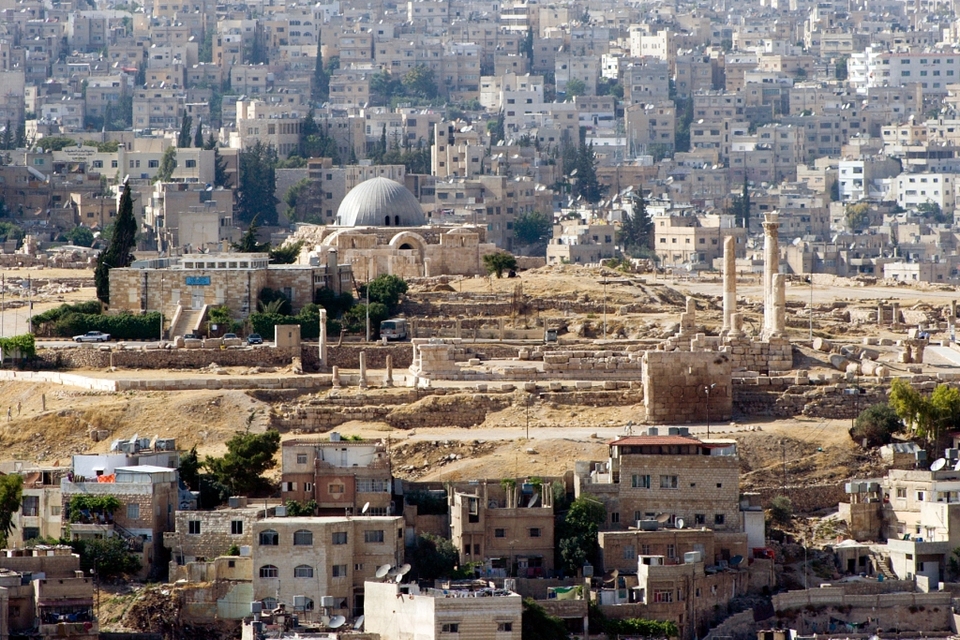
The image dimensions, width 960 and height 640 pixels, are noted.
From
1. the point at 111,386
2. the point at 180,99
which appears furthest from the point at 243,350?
the point at 180,99

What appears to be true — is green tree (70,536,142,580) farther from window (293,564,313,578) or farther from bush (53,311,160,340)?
bush (53,311,160,340)

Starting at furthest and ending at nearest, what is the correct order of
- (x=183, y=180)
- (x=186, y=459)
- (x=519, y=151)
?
(x=519, y=151) → (x=183, y=180) → (x=186, y=459)

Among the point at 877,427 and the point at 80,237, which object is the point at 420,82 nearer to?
the point at 80,237

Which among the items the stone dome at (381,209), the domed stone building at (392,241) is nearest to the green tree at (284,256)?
the domed stone building at (392,241)

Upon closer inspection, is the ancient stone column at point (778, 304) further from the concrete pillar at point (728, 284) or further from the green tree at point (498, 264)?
the green tree at point (498, 264)

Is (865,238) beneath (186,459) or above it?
beneath

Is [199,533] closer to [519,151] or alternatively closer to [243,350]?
[243,350]

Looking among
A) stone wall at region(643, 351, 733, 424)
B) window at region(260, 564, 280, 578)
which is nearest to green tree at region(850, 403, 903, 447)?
stone wall at region(643, 351, 733, 424)
